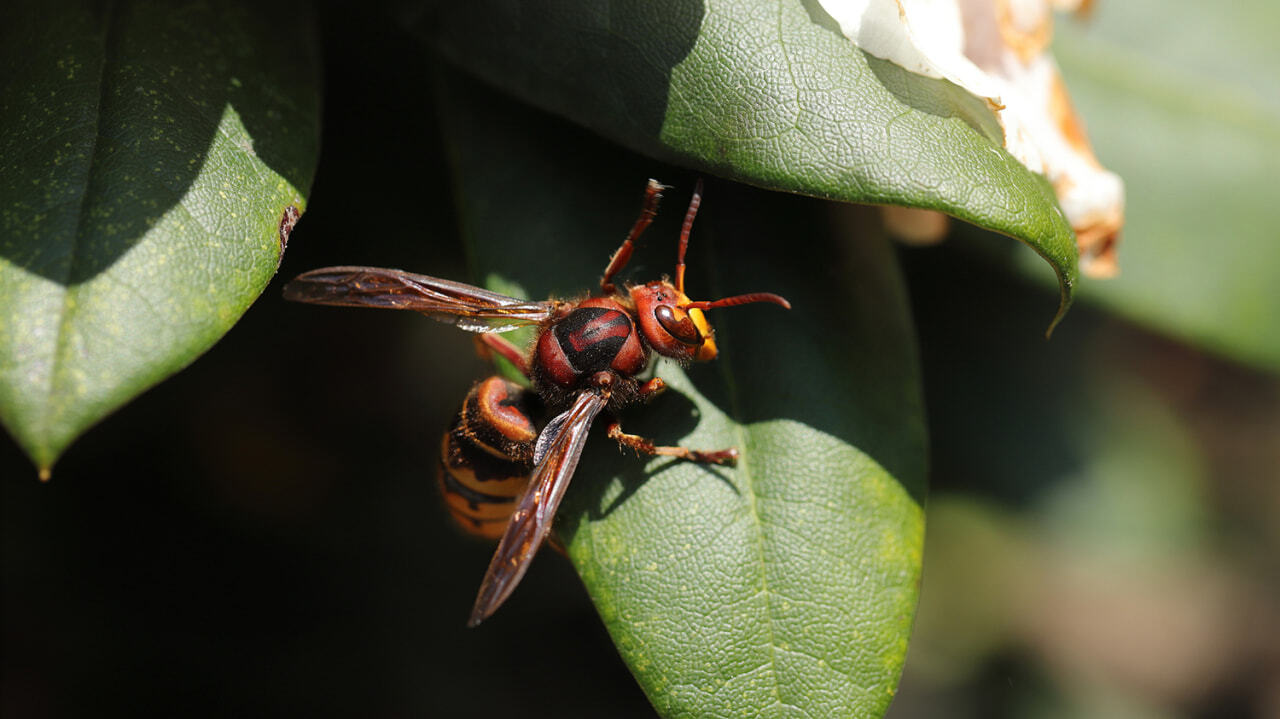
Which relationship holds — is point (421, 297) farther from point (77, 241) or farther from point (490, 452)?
point (77, 241)

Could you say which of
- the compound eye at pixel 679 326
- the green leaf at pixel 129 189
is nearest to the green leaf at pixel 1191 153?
the compound eye at pixel 679 326

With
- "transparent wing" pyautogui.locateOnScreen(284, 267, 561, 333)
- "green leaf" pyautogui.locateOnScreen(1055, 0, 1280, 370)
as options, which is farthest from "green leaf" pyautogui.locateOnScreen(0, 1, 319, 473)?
"green leaf" pyautogui.locateOnScreen(1055, 0, 1280, 370)

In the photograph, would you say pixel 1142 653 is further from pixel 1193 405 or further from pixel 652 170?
pixel 652 170

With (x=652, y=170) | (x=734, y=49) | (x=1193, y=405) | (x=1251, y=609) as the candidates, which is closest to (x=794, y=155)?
(x=734, y=49)

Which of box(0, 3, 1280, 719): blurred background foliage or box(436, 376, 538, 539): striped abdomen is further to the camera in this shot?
box(0, 3, 1280, 719): blurred background foliage

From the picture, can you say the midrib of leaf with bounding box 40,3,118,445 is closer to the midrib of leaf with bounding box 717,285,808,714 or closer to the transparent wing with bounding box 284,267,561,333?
the transparent wing with bounding box 284,267,561,333

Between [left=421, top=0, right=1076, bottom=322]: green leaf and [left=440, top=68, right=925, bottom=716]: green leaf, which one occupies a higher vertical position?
[left=421, top=0, right=1076, bottom=322]: green leaf
